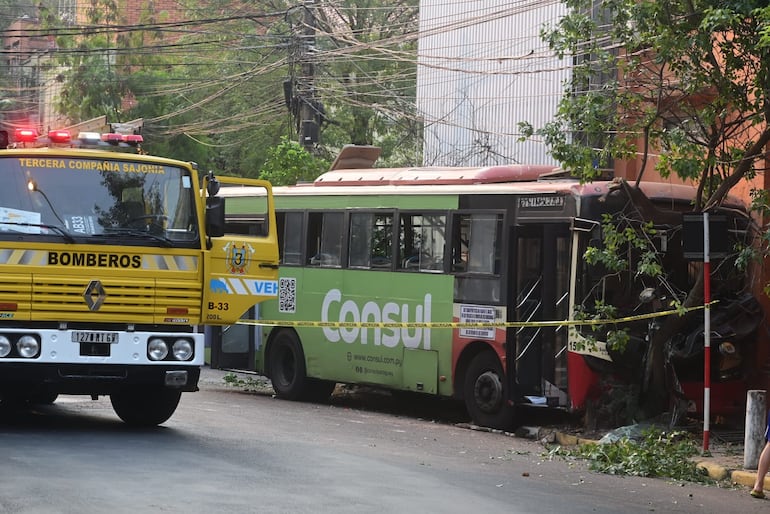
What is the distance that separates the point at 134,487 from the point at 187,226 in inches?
154

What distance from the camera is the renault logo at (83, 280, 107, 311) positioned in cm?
1233

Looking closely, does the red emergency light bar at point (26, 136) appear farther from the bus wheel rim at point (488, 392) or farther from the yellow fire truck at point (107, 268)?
the bus wheel rim at point (488, 392)

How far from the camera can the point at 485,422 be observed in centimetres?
1736

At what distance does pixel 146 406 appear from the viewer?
13.9m

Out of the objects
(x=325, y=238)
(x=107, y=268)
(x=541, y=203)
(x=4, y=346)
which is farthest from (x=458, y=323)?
(x=4, y=346)

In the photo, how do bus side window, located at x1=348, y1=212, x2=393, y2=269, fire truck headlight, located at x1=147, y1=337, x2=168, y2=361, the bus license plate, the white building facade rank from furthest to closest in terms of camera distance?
1. the white building facade
2. bus side window, located at x1=348, y1=212, x2=393, y2=269
3. fire truck headlight, located at x1=147, y1=337, x2=168, y2=361
4. the bus license plate

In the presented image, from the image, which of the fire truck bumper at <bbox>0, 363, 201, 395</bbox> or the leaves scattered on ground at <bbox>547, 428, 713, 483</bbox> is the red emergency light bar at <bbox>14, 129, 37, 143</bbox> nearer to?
the fire truck bumper at <bbox>0, 363, 201, 395</bbox>

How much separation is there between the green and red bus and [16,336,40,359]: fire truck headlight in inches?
141

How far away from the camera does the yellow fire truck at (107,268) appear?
1216 centimetres

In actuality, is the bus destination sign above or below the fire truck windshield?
above

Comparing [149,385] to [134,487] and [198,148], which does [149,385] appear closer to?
[134,487]

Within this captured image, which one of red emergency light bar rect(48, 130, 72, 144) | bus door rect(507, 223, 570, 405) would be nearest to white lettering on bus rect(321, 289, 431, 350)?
bus door rect(507, 223, 570, 405)

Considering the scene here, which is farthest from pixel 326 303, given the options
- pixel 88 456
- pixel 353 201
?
pixel 88 456

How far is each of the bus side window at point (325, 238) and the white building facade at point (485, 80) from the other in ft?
17.2
